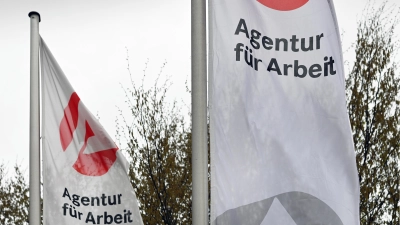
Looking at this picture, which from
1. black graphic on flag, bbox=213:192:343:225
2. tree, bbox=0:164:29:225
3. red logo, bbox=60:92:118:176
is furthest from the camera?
tree, bbox=0:164:29:225

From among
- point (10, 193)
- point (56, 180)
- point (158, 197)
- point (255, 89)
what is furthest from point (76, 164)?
point (10, 193)

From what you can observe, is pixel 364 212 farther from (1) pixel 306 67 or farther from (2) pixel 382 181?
(1) pixel 306 67

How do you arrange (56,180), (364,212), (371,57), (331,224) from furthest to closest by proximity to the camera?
(371,57) → (364,212) → (56,180) → (331,224)

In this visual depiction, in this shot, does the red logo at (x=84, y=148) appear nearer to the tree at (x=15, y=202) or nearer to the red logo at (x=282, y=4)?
the red logo at (x=282, y=4)

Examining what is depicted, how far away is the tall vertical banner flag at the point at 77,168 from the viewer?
893cm

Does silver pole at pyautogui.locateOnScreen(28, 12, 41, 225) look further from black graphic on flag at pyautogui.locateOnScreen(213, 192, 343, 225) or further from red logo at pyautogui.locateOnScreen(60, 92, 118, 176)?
black graphic on flag at pyautogui.locateOnScreen(213, 192, 343, 225)

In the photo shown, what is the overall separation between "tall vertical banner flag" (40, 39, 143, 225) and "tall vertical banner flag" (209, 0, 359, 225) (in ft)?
10.9

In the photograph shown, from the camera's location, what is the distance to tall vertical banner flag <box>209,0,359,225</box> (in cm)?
575

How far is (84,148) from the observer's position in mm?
9180

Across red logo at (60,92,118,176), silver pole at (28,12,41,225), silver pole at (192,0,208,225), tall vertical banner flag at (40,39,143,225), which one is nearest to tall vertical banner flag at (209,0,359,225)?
silver pole at (192,0,208,225)

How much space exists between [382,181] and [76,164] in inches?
422

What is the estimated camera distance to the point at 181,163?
69.2 ft

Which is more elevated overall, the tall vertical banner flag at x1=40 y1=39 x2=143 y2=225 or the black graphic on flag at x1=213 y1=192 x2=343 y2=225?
the tall vertical banner flag at x1=40 y1=39 x2=143 y2=225

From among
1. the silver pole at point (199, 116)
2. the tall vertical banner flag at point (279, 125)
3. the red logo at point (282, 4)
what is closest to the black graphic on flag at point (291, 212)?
the tall vertical banner flag at point (279, 125)
